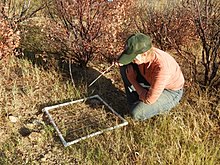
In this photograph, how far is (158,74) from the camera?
2.76 m

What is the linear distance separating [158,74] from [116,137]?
62cm

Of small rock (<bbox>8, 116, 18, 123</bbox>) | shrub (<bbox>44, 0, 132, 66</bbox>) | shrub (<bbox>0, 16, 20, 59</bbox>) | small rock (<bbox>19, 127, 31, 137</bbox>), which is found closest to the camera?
small rock (<bbox>19, 127, 31, 137</bbox>)

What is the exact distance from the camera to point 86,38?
3555 millimetres

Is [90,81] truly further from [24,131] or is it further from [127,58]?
[127,58]

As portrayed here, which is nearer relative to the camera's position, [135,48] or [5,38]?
[135,48]

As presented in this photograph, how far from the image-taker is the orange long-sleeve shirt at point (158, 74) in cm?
277

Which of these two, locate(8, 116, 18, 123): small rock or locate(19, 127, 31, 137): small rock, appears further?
locate(8, 116, 18, 123): small rock

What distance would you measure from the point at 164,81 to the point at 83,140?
0.82 metres

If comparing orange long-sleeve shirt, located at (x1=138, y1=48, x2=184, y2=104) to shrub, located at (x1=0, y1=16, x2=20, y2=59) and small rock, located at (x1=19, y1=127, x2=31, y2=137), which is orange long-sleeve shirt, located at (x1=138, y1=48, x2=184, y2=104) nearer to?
small rock, located at (x1=19, y1=127, x2=31, y2=137)

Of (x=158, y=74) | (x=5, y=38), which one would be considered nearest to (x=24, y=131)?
(x=5, y=38)

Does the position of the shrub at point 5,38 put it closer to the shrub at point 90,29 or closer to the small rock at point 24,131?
the shrub at point 90,29

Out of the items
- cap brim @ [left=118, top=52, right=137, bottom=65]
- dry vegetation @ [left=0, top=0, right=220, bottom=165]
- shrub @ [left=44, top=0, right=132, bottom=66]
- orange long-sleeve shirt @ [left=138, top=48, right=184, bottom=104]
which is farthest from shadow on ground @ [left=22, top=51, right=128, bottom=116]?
cap brim @ [left=118, top=52, right=137, bottom=65]

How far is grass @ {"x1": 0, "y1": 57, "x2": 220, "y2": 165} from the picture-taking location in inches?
104

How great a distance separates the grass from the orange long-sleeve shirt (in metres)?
0.24
